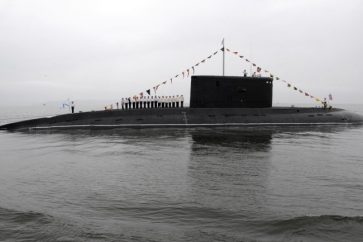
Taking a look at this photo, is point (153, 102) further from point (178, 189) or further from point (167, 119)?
point (178, 189)

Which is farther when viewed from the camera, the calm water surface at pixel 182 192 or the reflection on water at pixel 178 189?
the reflection on water at pixel 178 189

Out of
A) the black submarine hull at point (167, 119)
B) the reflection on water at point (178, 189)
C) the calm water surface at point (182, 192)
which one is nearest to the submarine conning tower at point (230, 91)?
the black submarine hull at point (167, 119)

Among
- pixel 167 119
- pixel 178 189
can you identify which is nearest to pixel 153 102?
pixel 167 119

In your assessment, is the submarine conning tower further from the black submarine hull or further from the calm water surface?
the calm water surface

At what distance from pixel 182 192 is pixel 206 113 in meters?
17.5

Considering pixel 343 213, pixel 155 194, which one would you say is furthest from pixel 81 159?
pixel 343 213

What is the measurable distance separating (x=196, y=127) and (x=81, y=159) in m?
12.5

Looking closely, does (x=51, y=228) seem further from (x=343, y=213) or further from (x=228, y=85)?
(x=228, y=85)

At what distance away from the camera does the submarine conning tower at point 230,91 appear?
26.2 m

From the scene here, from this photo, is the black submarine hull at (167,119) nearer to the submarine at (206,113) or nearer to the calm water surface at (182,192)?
the submarine at (206,113)

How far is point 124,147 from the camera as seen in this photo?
17281mm

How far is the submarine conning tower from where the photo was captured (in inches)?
1030

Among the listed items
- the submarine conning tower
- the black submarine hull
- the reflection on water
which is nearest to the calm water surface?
the reflection on water

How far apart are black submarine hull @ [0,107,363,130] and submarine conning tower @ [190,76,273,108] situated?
0.47 meters
